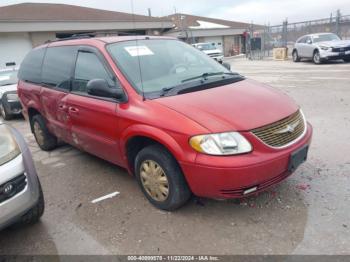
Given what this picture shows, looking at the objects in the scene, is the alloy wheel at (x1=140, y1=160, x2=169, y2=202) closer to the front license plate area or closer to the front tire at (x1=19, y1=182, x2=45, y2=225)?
the front tire at (x1=19, y1=182, x2=45, y2=225)

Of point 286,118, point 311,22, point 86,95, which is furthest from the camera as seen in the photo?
point 311,22

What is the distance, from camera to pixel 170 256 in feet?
8.66

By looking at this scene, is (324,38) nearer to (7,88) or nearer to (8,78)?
(8,78)

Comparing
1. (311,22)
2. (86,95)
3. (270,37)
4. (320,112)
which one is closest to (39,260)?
(86,95)

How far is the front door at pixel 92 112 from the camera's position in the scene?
349cm

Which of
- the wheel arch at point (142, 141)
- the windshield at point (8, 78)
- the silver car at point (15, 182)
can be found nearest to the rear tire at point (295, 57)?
the windshield at point (8, 78)

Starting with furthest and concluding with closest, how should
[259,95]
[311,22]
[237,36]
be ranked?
[237,36] → [311,22] → [259,95]

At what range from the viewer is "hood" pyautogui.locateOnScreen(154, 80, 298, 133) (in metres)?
2.74

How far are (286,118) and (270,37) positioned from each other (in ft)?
80.3

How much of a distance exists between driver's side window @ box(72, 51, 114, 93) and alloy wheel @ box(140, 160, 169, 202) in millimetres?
1039

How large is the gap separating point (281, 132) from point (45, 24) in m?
20.6

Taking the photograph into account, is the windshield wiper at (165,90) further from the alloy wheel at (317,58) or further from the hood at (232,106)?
the alloy wheel at (317,58)

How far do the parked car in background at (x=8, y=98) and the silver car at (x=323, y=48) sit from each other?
44.8 feet

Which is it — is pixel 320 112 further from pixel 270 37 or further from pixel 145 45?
pixel 270 37
